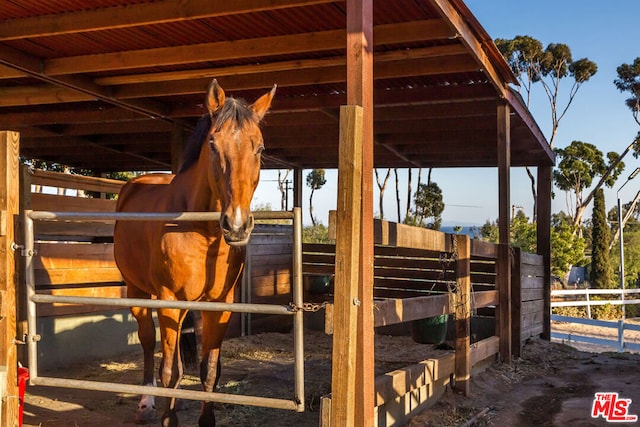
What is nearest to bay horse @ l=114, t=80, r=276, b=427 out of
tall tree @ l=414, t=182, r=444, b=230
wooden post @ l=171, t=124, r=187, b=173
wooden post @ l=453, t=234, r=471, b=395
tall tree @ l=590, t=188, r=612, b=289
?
wooden post @ l=453, t=234, r=471, b=395

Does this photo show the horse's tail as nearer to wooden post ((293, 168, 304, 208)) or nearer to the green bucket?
the green bucket

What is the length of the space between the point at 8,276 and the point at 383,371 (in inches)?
156

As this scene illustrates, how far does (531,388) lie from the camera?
233 inches

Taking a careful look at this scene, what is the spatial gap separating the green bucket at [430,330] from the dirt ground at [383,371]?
248 millimetres

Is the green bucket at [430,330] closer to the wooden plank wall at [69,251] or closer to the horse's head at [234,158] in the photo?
the wooden plank wall at [69,251]

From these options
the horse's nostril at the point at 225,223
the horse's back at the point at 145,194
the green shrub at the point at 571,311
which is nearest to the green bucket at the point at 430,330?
the horse's back at the point at 145,194

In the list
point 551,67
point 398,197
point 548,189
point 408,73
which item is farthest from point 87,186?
point 551,67

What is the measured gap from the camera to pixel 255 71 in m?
6.14

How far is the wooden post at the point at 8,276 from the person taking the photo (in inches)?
120

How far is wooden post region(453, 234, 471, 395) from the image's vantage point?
5273 millimetres

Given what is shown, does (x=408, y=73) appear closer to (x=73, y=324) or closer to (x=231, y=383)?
(x=231, y=383)

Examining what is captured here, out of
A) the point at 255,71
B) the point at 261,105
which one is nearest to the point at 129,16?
the point at 255,71

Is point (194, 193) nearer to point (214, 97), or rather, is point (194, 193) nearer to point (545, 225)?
point (214, 97)

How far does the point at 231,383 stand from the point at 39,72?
146 inches
